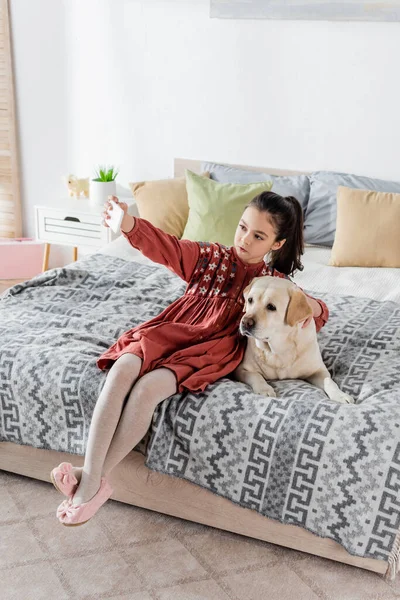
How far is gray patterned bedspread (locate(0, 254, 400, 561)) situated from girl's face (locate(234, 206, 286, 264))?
0.40 m

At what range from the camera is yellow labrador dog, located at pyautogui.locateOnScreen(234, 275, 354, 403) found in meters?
2.01

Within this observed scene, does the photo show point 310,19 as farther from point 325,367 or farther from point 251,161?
point 325,367

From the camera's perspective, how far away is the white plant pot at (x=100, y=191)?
3.77 metres

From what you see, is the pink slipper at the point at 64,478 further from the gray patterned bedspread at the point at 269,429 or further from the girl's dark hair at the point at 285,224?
the girl's dark hair at the point at 285,224

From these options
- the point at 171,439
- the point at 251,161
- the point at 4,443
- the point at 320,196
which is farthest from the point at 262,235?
the point at 251,161

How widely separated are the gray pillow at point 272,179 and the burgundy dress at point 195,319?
121 cm

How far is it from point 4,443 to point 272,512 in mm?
828

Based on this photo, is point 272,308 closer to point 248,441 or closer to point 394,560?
point 248,441

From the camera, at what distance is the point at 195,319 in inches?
87.9

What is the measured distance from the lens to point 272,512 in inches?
76.0

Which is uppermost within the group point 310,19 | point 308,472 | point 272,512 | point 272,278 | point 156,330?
point 310,19

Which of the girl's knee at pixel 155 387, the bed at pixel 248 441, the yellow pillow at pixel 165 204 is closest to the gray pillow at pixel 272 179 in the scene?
the yellow pillow at pixel 165 204

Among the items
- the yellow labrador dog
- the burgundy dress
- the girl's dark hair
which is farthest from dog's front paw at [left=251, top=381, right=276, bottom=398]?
the girl's dark hair

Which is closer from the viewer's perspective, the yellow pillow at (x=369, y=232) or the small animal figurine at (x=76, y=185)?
the yellow pillow at (x=369, y=232)
